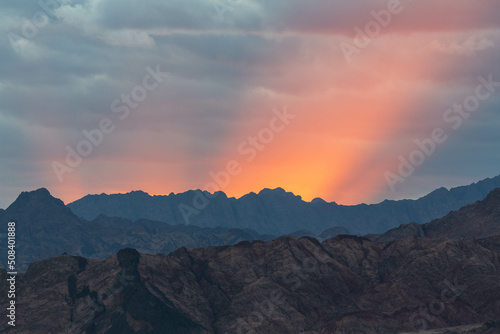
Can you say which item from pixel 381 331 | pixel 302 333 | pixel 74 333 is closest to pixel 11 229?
pixel 74 333

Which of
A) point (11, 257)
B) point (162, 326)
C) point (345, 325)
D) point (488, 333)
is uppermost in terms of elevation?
point (11, 257)

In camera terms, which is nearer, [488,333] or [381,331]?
[488,333]

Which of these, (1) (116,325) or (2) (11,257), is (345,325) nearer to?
(1) (116,325)

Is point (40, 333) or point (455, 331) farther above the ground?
point (40, 333)

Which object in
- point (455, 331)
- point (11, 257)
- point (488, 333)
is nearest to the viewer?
point (11, 257)

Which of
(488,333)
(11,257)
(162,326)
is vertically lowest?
(488,333)

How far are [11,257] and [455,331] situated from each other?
118706 mm

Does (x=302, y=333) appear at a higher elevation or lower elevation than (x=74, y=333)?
lower

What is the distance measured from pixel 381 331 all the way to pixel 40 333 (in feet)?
315

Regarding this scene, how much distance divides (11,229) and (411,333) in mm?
111152

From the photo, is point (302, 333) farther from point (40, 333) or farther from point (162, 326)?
point (40, 333)

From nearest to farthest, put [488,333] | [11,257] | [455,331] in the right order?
[11,257]
[488,333]
[455,331]

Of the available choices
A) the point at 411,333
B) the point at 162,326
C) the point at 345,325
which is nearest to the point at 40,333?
the point at 162,326

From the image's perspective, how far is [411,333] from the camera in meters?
199
